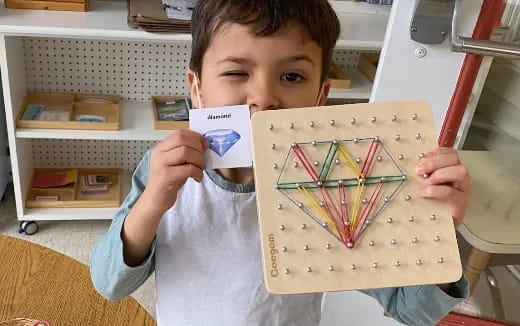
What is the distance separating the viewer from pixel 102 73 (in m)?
2.25

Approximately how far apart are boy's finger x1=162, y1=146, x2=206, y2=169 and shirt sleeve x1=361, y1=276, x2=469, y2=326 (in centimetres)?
38

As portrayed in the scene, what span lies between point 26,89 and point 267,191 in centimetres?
180

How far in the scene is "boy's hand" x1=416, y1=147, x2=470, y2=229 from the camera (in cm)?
70

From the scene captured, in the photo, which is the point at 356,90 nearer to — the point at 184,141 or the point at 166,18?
the point at 166,18

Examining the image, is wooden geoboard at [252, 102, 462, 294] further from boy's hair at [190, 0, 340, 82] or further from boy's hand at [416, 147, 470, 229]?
boy's hair at [190, 0, 340, 82]

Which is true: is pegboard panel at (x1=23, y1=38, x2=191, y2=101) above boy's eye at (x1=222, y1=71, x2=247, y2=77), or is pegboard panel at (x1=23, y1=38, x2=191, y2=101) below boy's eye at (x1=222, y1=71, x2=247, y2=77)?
below

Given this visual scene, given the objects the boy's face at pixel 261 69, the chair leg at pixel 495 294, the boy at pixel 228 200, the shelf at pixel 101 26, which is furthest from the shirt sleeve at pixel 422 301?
the shelf at pixel 101 26

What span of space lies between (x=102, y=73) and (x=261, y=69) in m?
1.64

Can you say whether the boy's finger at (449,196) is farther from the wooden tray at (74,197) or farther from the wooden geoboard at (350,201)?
the wooden tray at (74,197)

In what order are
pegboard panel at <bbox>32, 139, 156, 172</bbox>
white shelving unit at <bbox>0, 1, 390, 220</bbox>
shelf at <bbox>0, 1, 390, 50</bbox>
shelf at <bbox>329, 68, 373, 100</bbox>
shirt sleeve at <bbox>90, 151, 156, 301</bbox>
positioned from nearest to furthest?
shirt sleeve at <bbox>90, 151, 156, 301</bbox>, shelf at <bbox>0, 1, 390, 50</bbox>, white shelving unit at <bbox>0, 1, 390, 220</bbox>, shelf at <bbox>329, 68, 373, 100</bbox>, pegboard panel at <bbox>32, 139, 156, 172</bbox>

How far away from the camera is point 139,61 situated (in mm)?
2248

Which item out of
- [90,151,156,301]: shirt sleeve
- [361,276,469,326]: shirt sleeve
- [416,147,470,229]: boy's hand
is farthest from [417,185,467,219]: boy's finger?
[90,151,156,301]: shirt sleeve

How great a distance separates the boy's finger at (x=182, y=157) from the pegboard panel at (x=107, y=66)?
1.55 meters

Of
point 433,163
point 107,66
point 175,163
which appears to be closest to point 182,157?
point 175,163
